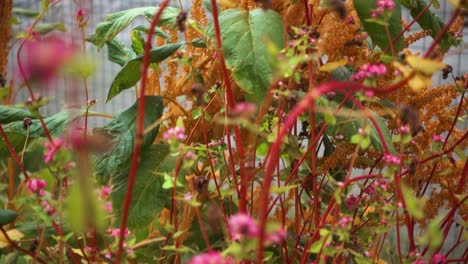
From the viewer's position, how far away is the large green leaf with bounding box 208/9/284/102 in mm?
468

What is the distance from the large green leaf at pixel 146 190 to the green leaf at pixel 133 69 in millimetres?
82

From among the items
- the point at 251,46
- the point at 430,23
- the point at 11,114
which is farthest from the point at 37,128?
the point at 430,23

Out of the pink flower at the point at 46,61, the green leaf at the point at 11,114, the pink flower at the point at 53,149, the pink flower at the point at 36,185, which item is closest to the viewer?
the pink flower at the point at 46,61

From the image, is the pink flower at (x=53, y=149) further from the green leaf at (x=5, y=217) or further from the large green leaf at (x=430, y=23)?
the large green leaf at (x=430, y=23)

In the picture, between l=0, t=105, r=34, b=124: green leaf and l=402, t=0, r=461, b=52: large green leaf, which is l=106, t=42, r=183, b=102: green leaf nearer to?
l=0, t=105, r=34, b=124: green leaf

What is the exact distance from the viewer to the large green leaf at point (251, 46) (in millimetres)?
468

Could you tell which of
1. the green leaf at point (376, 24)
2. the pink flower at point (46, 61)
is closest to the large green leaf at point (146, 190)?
the green leaf at point (376, 24)

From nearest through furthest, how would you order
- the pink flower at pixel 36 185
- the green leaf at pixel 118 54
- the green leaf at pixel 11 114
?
the pink flower at pixel 36 185 → the green leaf at pixel 11 114 → the green leaf at pixel 118 54

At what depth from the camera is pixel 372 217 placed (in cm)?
55

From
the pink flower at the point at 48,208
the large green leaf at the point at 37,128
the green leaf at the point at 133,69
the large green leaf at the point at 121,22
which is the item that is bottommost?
the pink flower at the point at 48,208

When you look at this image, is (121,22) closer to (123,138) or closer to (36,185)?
(123,138)

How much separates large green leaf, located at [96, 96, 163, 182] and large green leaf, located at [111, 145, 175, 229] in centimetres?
1

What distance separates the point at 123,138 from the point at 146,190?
0.06 m

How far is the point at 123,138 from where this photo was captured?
61 cm
